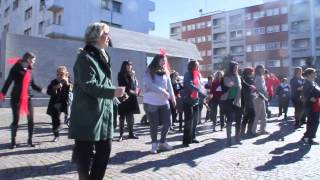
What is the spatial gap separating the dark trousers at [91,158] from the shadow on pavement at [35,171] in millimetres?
2102

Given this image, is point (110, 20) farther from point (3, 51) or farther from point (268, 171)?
point (268, 171)

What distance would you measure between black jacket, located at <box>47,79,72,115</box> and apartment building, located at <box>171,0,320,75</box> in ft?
190

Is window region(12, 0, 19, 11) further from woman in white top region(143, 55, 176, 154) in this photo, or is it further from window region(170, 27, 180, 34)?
woman in white top region(143, 55, 176, 154)

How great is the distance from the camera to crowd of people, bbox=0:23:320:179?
3879mm

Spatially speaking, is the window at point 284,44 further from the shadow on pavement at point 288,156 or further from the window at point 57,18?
the shadow on pavement at point 288,156

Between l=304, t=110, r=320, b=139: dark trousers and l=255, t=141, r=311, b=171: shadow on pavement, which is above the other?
l=304, t=110, r=320, b=139: dark trousers

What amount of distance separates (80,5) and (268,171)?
3886cm

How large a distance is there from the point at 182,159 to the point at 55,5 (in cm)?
3615

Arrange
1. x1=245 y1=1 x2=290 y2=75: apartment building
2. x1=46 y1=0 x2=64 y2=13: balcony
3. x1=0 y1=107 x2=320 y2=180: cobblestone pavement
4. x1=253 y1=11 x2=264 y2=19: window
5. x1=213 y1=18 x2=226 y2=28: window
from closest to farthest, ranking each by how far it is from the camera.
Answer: x1=0 y1=107 x2=320 y2=180: cobblestone pavement
x1=46 y1=0 x2=64 y2=13: balcony
x1=245 y1=1 x2=290 y2=75: apartment building
x1=253 y1=11 x2=264 y2=19: window
x1=213 y1=18 x2=226 y2=28: window

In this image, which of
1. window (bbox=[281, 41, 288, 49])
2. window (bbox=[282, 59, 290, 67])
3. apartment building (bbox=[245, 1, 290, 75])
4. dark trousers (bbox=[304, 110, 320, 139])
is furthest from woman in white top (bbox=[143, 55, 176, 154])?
window (bbox=[281, 41, 288, 49])

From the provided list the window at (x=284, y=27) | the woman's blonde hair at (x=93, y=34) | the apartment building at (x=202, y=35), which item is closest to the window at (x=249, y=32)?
the window at (x=284, y=27)

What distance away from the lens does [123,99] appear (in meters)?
5.55

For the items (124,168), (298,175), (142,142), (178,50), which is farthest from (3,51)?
(298,175)

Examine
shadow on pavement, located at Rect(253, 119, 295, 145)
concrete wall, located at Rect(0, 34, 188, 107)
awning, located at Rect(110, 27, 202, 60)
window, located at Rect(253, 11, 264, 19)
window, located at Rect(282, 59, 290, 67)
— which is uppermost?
window, located at Rect(253, 11, 264, 19)
